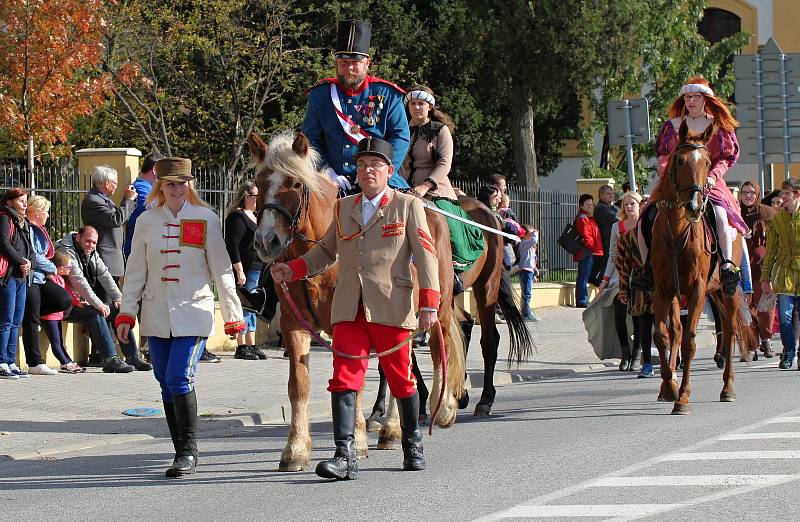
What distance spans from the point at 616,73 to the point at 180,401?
28.5 meters

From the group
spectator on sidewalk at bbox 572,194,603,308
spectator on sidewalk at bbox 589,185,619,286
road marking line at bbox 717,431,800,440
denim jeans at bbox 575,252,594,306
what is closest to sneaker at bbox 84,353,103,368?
road marking line at bbox 717,431,800,440

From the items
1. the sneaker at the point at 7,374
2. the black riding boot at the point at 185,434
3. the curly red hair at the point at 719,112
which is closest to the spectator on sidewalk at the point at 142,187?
the sneaker at the point at 7,374

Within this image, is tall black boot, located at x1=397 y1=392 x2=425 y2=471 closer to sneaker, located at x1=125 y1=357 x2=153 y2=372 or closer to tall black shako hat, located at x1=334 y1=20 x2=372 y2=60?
tall black shako hat, located at x1=334 y1=20 x2=372 y2=60

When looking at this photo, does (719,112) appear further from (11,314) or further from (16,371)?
(16,371)

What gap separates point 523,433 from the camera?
1073cm

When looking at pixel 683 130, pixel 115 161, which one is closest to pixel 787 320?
pixel 683 130

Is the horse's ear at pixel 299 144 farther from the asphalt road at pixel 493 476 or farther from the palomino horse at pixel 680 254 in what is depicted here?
the palomino horse at pixel 680 254

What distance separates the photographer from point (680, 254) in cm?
1230

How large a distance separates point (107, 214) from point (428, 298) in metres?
7.52

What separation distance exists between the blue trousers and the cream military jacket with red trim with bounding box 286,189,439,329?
0.81 m

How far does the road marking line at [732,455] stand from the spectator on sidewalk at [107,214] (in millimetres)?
7996

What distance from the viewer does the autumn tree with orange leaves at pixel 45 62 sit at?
82.4 feet

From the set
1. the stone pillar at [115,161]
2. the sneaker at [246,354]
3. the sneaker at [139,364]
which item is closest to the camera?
the sneaker at [139,364]

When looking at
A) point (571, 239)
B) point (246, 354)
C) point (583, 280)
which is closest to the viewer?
point (246, 354)
